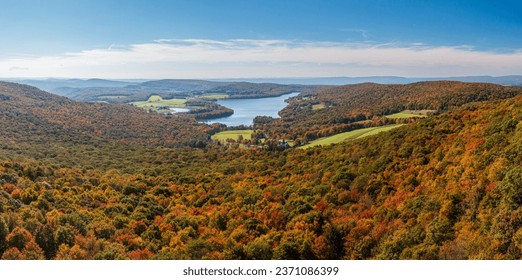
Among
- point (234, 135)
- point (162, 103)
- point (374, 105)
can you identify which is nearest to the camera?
point (234, 135)

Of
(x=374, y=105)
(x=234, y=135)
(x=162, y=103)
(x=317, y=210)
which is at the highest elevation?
(x=374, y=105)

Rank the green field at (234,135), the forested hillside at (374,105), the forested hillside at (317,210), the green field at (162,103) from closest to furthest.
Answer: the forested hillside at (317,210) < the forested hillside at (374,105) < the green field at (234,135) < the green field at (162,103)

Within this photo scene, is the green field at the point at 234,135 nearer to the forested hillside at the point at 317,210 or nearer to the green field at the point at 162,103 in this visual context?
the forested hillside at the point at 317,210

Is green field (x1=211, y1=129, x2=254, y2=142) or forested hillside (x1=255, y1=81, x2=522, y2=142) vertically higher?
forested hillside (x1=255, y1=81, x2=522, y2=142)

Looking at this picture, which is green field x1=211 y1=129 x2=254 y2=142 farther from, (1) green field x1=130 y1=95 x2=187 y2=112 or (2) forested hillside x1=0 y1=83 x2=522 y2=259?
(1) green field x1=130 y1=95 x2=187 y2=112

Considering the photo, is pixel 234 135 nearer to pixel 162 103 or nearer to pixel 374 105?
pixel 374 105

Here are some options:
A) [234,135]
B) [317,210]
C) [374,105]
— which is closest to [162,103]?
[234,135]

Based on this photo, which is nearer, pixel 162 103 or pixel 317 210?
pixel 317 210

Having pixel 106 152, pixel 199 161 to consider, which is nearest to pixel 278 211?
pixel 199 161

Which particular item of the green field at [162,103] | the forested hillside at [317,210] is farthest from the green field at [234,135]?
the green field at [162,103]

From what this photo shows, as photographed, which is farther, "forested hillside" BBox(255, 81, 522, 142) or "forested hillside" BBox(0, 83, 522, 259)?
"forested hillside" BBox(255, 81, 522, 142)

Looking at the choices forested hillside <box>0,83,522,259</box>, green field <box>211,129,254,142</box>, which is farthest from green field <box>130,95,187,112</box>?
forested hillside <box>0,83,522,259</box>
